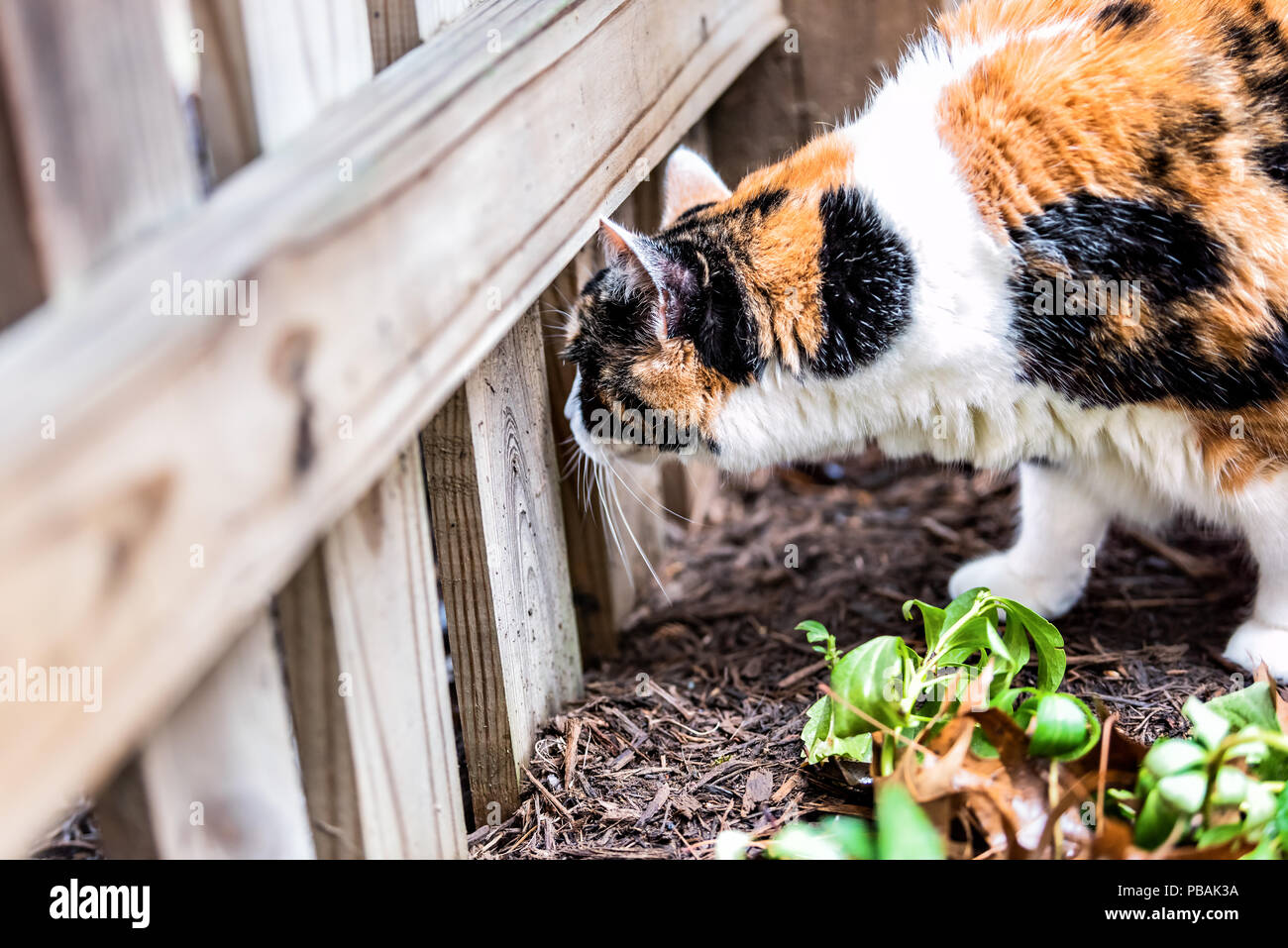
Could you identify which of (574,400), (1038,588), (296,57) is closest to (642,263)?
(574,400)

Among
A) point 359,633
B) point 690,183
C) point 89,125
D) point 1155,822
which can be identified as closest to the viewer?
point 89,125

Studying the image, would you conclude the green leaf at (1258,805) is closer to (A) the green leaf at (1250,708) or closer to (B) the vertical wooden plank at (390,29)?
(A) the green leaf at (1250,708)

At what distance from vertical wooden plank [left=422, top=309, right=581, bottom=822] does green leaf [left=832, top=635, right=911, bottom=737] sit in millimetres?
653

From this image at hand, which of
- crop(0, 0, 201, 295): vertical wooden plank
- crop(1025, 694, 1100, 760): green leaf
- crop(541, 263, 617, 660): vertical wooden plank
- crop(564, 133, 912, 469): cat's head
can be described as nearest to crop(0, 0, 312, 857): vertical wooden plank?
crop(0, 0, 201, 295): vertical wooden plank

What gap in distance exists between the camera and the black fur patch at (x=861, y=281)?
207 cm

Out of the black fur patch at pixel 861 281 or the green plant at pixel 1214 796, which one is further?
the black fur patch at pixel 861 281

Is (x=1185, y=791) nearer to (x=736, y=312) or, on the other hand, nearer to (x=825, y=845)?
(x=825, y=845)

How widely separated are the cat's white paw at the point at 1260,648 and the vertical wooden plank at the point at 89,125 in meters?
2.27

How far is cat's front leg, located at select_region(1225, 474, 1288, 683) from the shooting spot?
2234 mm

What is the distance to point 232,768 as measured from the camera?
1.31 m

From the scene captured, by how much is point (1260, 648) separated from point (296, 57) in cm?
224

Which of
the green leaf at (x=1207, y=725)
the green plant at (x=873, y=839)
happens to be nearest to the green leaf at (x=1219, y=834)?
the green leaf at (x=1207, y=725)

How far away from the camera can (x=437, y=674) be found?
1.62 meters
